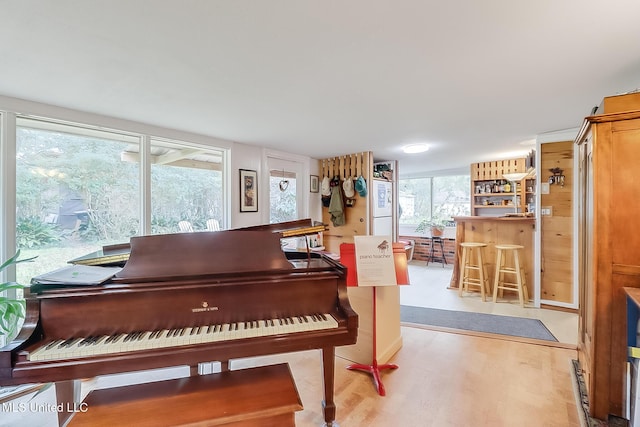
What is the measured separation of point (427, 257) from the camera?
671cm

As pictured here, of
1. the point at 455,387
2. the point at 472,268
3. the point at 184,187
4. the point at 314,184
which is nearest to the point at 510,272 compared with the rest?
the point at 472,268

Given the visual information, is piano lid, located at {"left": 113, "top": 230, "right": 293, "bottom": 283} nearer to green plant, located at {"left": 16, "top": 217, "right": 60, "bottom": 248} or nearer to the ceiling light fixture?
green plant, located at {"left": 16, "top": 217, "right": 60, "bottom": 248}

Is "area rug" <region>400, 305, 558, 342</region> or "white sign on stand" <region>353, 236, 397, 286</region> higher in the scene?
"white sign on stand" <region>353, 236, 397, 286</region>

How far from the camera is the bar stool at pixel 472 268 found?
156 inches

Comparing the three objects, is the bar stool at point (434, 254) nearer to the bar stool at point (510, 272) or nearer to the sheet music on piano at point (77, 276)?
the bar stool at point (510, 272)

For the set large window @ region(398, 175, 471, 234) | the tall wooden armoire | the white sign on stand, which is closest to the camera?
the tall wooden armoire

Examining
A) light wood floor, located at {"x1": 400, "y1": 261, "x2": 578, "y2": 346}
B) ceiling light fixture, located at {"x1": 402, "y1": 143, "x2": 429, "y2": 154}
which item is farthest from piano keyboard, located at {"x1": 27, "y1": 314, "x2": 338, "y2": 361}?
ceiling light fixture, located at {"x1": 402, "y1": 143, "x2": 429, "y2": 154}

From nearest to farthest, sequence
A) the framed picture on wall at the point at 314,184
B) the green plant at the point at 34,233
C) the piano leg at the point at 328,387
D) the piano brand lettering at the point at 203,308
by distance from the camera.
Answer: the piano brand lettering at the point at 203,308
the piano leg at the point at 328,387
the green plant at the point at 34,233
the framed picture on wall at the point at 314,184

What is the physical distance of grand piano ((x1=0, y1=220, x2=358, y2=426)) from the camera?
3.80ft

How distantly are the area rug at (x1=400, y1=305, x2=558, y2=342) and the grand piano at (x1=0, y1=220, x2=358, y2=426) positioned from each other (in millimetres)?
1954

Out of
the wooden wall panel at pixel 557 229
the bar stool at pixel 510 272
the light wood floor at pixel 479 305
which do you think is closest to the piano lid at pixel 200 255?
the light wood floor at pixel 479 305

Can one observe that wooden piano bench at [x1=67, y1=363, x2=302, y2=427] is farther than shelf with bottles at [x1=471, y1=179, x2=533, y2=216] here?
No

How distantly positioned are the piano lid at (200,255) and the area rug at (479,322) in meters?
2.24

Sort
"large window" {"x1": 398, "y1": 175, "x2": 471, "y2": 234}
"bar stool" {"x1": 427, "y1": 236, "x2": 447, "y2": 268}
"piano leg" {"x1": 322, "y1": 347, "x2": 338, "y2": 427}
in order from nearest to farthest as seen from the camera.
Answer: "piano leg" {"x1": 322, "y1": 347, "x2": 338, "y2": 427}, "bar stool" {"x1": 427, "y1": 236, "x2": 447, "y2": 268}, "large window" {"x1": 398, "y1": 175, "x2": 471, "y2": 234}
